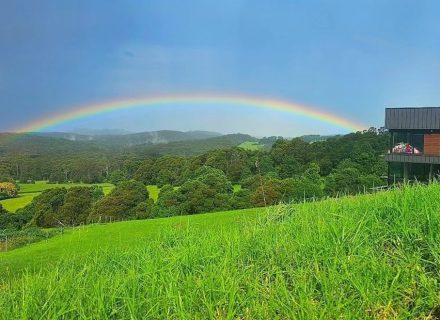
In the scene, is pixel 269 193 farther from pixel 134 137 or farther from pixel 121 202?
pixel 134 137

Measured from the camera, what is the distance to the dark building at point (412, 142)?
29047mm

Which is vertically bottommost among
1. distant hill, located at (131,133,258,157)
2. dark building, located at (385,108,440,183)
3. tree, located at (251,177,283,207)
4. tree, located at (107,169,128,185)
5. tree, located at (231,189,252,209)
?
tree, located at (107,169,128,185)

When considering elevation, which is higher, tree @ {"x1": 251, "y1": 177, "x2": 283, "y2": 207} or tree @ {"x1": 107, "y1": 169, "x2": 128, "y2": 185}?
tree @ {"x1": 251, "y1": 177, "x2": 283, "y2": 207}

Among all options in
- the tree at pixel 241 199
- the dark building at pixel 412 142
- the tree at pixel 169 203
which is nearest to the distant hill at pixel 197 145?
the tree at pixel 169 203

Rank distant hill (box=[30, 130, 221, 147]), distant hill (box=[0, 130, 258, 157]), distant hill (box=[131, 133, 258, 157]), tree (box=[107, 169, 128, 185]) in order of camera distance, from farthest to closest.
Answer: distant hill (box=[30, 130, 221, 147]) < distant hill (box=[131, 133, 258, 157]) < distant hill (box=[0, 130, 258, 157]) < tree (box=[107, 169, 128, 185])

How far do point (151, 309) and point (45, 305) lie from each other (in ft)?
2.28

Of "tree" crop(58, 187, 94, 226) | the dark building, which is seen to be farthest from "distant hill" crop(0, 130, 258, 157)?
the dark building

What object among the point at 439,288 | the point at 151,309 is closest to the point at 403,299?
the point at 439,288

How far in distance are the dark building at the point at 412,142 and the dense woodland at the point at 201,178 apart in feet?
19.0

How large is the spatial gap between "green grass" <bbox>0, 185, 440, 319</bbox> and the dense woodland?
3071cm

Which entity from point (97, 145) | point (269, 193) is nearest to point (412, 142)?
point (269, 193)

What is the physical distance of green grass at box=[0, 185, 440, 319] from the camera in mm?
2904

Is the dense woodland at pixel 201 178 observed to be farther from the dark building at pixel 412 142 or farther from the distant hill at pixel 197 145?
the distant hill at pixel 197 145

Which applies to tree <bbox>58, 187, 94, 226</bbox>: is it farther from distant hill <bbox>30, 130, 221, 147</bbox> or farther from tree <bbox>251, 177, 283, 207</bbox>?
distant hill <bbox>30, 130, 221, 147</bbox>
